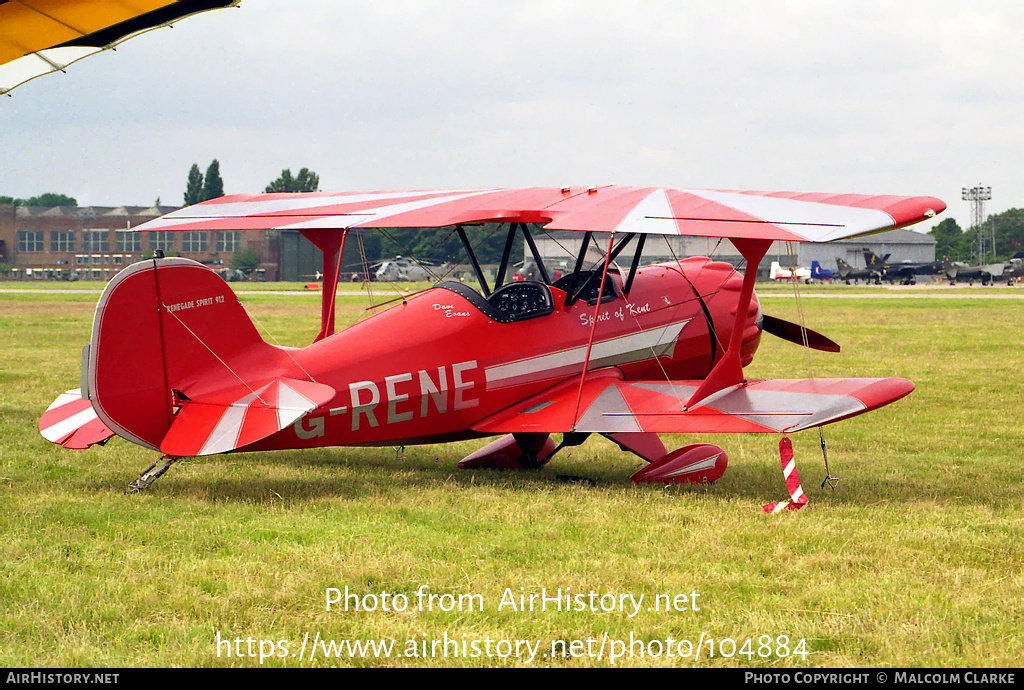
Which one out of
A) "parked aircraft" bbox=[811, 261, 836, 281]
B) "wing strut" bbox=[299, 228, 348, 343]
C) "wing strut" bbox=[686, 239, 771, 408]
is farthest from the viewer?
"parked aircraft" bbox=[811, 261, 836, 281]

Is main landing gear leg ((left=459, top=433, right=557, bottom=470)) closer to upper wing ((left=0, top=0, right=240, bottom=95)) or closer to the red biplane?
the red biplane

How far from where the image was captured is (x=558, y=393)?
8.71 meters

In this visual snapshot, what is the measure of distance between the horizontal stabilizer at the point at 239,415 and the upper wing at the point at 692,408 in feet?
5.58

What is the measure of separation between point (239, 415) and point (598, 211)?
10.4 ft

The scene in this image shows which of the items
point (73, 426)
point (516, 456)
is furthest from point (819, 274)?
point (73, 426)

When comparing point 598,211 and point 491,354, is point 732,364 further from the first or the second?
point 491,354

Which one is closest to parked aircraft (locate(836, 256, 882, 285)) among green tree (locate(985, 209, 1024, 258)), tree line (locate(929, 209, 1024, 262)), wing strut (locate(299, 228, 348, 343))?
tree line (locate(929, 209, 1024, 262))

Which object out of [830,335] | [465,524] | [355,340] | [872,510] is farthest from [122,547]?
[830,335]

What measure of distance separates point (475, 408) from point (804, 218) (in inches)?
116

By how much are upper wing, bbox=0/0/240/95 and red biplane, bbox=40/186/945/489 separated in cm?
166

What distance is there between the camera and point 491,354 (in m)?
8.45

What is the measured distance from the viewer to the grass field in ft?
14.8

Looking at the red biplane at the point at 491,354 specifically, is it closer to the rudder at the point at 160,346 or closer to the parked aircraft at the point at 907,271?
the rudder at the point at 160,346

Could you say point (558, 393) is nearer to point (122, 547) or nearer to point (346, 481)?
point (346, 481)
